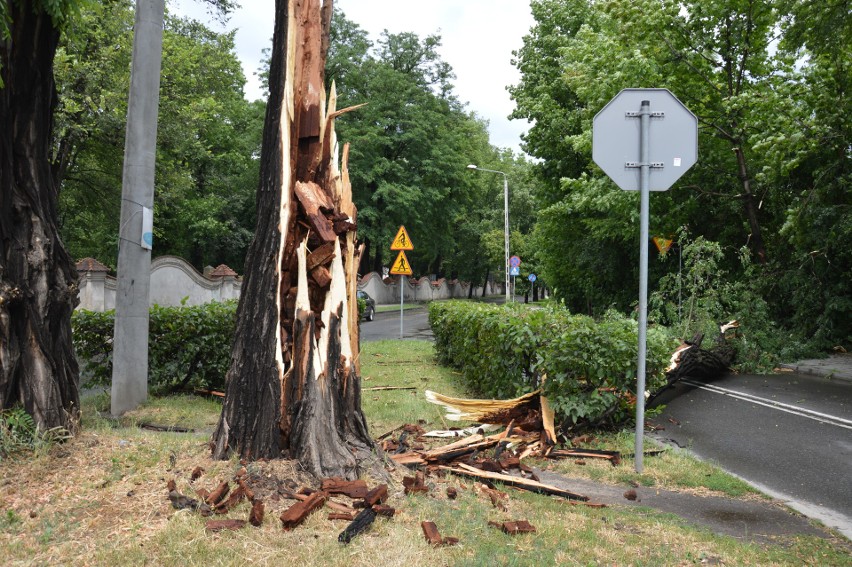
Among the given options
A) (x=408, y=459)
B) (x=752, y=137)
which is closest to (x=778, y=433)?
(x=408, y=459)

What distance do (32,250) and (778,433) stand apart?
7.93m

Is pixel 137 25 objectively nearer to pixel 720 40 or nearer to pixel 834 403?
pixel 834 403

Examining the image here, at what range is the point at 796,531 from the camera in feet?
15.4

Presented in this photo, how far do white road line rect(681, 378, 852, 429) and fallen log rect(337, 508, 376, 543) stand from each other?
7065 mm

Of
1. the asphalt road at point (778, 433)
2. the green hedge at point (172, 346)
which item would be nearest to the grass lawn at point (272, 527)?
the asphalt road at point (778, 433)

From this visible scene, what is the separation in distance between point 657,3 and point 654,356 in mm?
13587

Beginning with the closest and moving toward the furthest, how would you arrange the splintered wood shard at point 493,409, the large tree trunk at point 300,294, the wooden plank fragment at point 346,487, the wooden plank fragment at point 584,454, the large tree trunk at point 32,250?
the wooden plank fragment at point 346,487 → the large tree trunk at point 300,294 → the large tree trunk at point 32,250 → the wooden plank fragment at point 584,454 → the splintered wood shard at point 493,409

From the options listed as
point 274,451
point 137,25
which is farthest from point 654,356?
point 137,25

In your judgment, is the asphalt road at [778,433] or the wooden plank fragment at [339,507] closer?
the wooden plank fragment at [339,507]

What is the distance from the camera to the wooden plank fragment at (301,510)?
3794 millimetres

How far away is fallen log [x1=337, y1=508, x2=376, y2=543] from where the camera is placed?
3682 millimetres

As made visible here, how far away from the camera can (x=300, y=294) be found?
4.96 meters

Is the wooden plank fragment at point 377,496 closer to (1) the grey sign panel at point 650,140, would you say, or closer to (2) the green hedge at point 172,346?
(1) the grey sign panel at point 650,140

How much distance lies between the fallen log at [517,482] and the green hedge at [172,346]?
4750 mm
